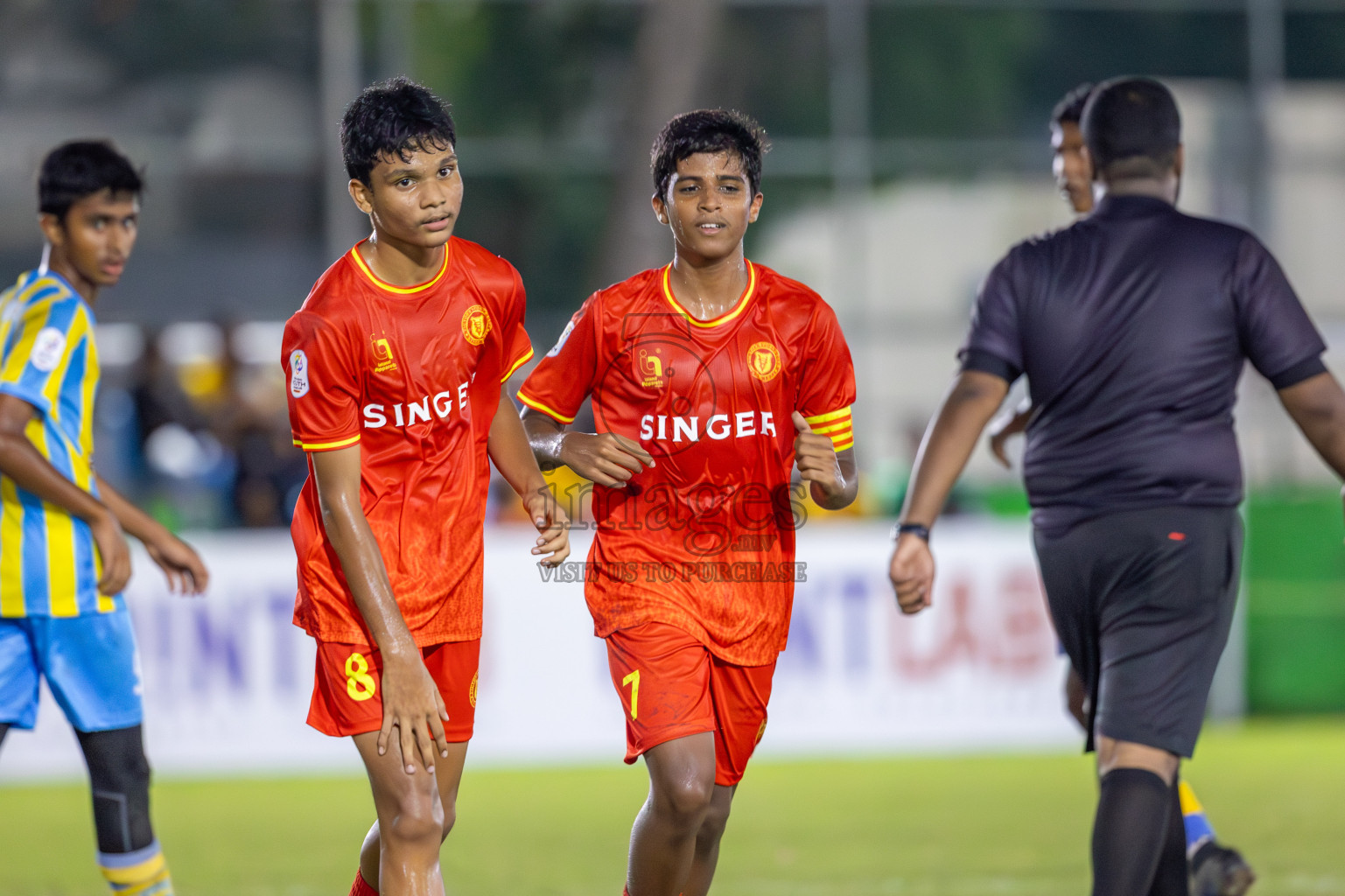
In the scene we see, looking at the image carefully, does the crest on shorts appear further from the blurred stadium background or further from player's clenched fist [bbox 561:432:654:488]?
the blurred stadium background

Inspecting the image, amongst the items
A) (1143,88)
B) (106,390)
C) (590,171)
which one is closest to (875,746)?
(1143,88)

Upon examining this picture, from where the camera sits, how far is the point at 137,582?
9.16 meters

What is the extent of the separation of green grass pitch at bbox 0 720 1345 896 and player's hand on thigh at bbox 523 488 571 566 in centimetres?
236

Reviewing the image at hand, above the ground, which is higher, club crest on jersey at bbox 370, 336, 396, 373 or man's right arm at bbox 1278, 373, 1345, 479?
club crest on jersey at bbox 370, 336, 396, 373

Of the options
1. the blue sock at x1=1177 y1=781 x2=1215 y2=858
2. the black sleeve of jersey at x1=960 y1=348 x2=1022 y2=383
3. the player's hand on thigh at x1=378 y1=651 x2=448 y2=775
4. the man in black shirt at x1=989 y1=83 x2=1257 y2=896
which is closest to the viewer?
the player's hand on thigh at x1=378 y1=651 x2=448 y2=775

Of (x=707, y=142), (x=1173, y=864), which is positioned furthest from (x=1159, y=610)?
(x=707, y=142)

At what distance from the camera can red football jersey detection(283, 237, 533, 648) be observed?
391 cm

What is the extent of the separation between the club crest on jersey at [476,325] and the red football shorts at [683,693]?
2.97ft

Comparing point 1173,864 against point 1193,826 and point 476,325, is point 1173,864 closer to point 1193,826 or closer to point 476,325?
point 1193,826

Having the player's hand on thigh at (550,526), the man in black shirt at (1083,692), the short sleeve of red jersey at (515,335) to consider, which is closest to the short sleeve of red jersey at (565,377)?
the short sleeve of red jersey at (515,335)

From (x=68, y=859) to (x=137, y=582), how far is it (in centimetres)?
252

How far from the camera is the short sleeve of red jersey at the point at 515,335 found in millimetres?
4309

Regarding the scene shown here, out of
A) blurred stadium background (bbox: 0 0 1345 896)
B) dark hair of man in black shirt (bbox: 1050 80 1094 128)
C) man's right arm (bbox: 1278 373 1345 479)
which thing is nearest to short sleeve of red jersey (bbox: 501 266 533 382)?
man's right arm (bbox: 1278 373 1345 479)

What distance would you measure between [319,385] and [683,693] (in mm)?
1282
